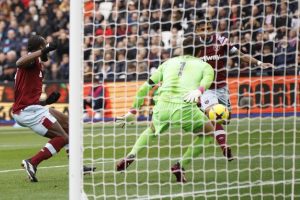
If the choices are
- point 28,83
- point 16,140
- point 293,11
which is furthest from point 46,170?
point 16,140

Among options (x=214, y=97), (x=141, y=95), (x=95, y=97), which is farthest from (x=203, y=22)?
(x=95, y=97)

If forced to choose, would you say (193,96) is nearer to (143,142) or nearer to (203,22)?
(143,142)

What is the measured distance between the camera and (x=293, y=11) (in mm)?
12508

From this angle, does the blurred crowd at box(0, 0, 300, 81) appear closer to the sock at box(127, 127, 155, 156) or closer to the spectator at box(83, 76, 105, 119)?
the spectator at box(83, 76, 105, 119)

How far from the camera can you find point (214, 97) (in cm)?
1363

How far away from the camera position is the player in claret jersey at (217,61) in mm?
12375

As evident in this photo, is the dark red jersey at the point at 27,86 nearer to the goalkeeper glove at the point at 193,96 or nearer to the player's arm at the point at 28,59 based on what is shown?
the player's arm at the point at 28,59

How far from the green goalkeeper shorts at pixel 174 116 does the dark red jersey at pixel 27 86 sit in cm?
195

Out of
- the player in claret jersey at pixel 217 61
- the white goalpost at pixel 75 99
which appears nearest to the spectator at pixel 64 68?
the player in claret jersey at pixel 217 61

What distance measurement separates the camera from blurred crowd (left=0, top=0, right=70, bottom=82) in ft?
84.0

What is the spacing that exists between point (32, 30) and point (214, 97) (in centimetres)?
1475

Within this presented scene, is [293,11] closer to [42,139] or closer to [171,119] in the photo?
[171,119]

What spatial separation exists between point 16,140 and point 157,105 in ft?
27.0

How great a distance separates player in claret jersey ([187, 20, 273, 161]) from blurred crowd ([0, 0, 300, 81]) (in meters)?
0.19
